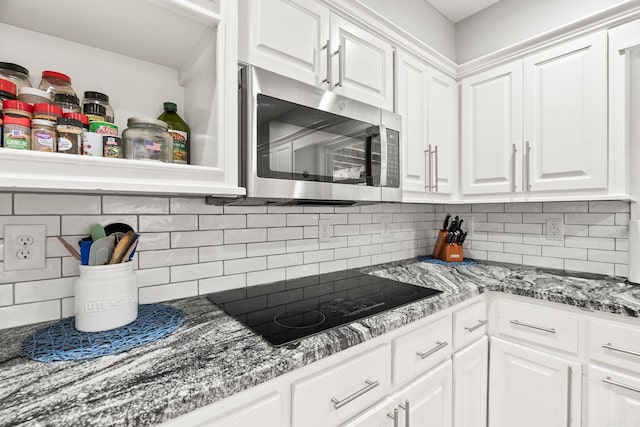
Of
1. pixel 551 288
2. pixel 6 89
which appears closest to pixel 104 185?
pixel 6 89

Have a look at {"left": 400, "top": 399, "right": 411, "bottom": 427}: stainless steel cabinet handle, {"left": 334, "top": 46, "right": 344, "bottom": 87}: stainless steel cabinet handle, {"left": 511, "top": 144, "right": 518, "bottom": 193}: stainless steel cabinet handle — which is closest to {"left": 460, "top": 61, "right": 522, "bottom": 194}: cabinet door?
{"left": 511, "top": 144, "right": 518, "bottom": 193}: stainless steel cabinet handle

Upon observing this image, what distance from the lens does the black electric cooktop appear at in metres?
0.90

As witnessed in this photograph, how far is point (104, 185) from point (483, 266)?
1962 millimetres

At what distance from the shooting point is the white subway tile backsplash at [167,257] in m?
1.07

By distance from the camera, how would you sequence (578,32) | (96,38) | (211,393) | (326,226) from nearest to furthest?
(211,393)
(96,38)
(578,32)
(326,226)

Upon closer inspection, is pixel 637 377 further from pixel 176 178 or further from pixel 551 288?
pixel 176 178

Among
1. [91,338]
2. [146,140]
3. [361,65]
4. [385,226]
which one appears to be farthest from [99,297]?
[385,226]

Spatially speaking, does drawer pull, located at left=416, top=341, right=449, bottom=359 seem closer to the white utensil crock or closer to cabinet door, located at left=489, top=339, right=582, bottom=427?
cabinet door, located at left=489, top=339, right=582, bottom=427

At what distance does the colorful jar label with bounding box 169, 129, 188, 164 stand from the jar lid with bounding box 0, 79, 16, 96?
1.18 ft

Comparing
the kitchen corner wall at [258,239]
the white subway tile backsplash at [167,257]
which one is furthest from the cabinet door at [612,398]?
the white subway tile backsplash at [167,257]

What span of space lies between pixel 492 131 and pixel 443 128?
0.91ft

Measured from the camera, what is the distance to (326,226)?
Result: 63.2 inches

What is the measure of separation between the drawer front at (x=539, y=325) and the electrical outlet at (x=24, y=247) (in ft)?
Result: 5.89

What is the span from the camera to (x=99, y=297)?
82 centimetres
